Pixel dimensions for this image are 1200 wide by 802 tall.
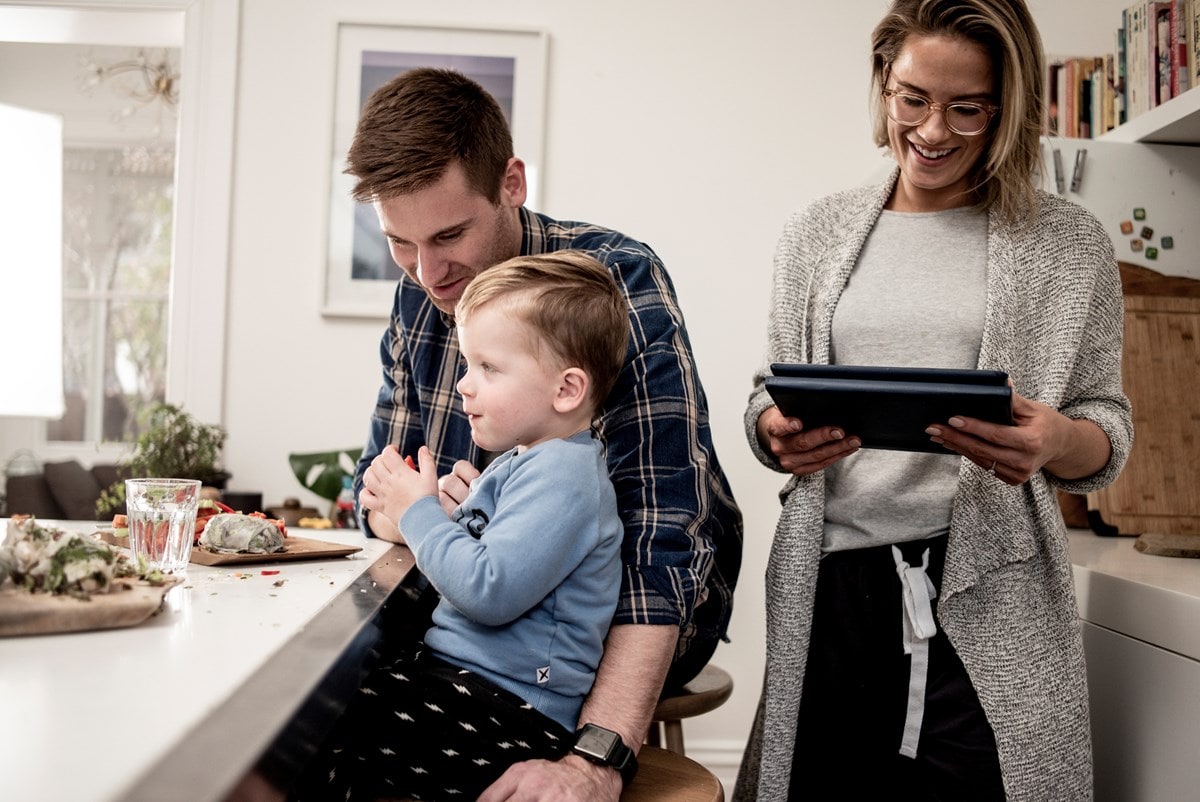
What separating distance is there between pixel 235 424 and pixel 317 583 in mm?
2112

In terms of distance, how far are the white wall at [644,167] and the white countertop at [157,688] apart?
6.92 feet

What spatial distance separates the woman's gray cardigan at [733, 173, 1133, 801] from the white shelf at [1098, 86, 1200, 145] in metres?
0.66

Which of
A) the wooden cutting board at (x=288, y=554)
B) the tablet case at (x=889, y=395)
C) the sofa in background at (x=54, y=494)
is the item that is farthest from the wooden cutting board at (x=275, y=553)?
the sofa in background at (x=54, y=494)

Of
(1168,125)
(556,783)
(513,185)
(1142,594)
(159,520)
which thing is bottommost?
(556,783)

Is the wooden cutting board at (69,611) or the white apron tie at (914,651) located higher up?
the wooden cutting board at (69,611)

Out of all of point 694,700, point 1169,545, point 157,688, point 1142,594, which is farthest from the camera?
point 1169,545

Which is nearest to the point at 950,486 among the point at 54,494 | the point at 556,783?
the point at 556,783

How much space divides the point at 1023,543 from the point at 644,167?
6.38ft

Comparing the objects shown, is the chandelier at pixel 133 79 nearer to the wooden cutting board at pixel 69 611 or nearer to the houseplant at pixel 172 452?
the houseplant at pixel 172 452

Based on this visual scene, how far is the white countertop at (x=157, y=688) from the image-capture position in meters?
0.49

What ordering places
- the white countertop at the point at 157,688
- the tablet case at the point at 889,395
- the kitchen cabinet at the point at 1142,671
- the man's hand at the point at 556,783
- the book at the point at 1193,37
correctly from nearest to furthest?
the white countertop at the point at 157,688 → the man's hand at the point at 556,783 → the tablet case at the point at 889,395 → the kitchen cabinet at the point at 1142,671 → the book at the point at 1193,37

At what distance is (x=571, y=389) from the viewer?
3.90 ft

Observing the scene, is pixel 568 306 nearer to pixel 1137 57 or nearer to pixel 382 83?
pixel 1137 57

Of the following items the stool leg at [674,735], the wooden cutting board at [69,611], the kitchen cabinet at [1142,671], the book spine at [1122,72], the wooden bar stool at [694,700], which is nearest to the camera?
the wooden cutting board at [69,611]
